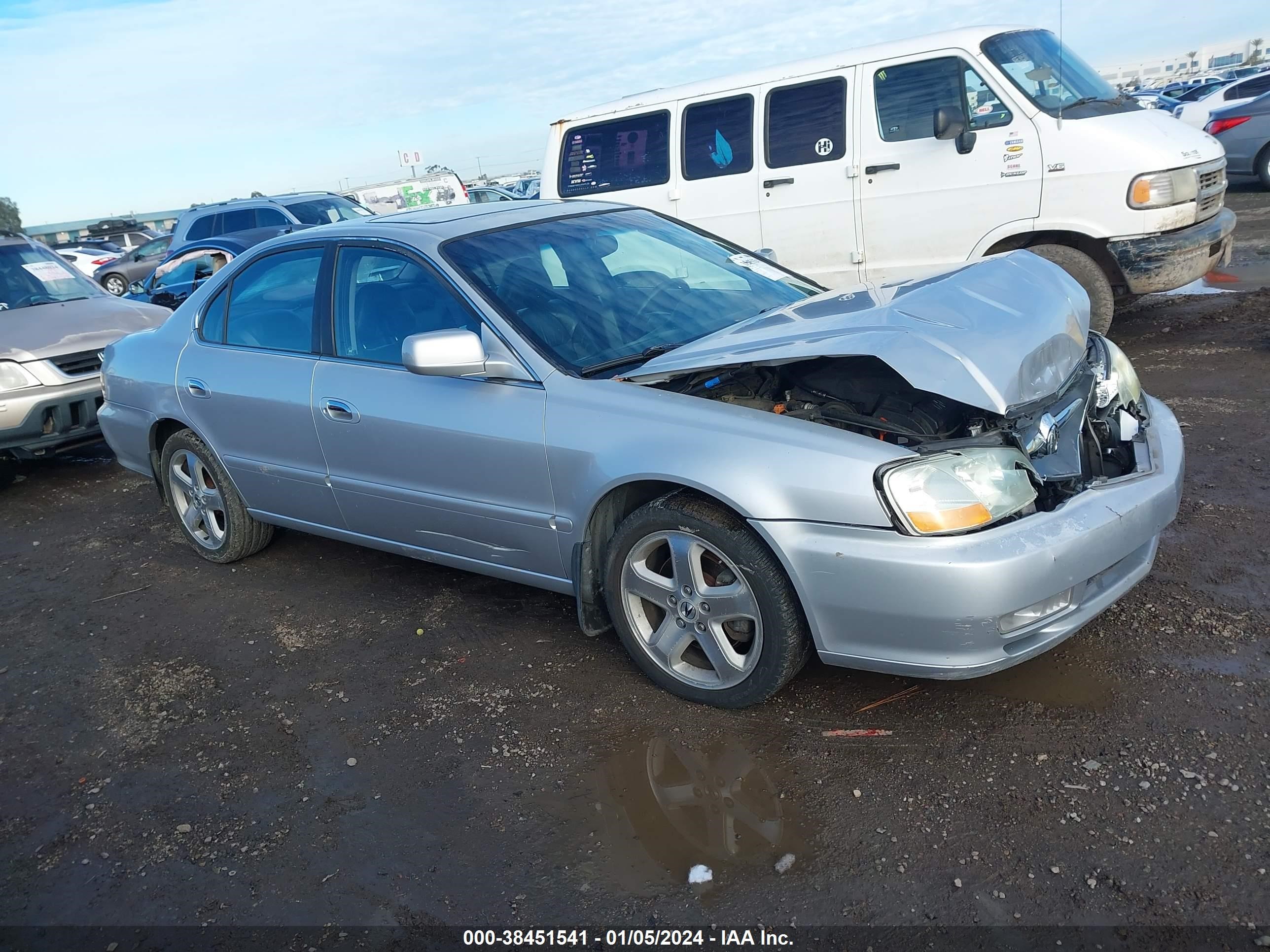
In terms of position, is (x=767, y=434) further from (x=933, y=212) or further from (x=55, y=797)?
(x=933, y=212)

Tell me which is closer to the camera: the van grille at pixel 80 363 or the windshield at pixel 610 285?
the windshield at pixel 610 285

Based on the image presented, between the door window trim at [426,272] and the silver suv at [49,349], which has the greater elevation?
the door window trim at [426,272]

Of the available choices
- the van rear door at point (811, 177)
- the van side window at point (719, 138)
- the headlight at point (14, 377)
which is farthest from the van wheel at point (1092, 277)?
the headlight at point (14, 377)

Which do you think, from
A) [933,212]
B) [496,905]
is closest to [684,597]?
[496,905]

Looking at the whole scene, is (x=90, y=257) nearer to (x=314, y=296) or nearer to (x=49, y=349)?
(x=49, y=349)

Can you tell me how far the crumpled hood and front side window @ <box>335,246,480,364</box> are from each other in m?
3.62

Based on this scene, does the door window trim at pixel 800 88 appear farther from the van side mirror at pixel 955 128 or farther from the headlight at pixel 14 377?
the headlight at pixel 14 377

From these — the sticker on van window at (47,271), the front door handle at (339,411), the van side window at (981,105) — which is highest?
the van side window at (981,105)

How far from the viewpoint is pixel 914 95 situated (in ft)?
22.0

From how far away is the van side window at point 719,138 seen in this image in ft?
24.4

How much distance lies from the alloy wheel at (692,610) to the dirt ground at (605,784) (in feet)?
0.55

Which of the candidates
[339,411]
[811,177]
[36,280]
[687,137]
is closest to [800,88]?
[811,177]

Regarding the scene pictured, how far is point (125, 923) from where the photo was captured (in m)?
2.61

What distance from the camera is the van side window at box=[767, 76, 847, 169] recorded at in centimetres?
700
